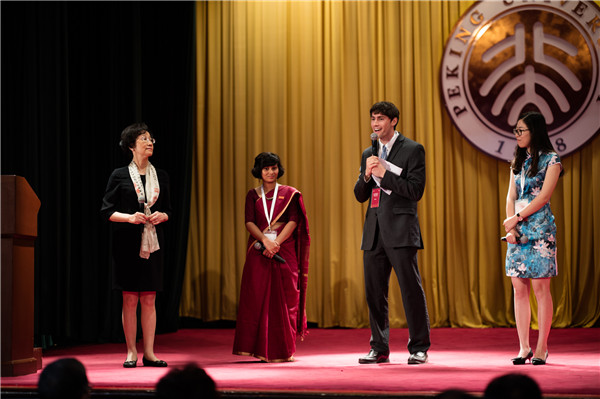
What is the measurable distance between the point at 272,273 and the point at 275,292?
12 centimetres

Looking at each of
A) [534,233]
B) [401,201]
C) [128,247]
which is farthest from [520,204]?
[128,247]

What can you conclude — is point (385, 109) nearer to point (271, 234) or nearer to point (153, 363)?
point (271, 234)

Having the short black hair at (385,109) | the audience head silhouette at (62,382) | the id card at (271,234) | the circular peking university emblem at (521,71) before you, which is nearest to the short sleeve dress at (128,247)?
the id card at (271,234)

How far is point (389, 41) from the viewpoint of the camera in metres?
6.46

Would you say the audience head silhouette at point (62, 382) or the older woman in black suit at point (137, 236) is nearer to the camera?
the audience head silhouette at point (62, 382)

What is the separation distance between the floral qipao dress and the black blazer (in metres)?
0.54

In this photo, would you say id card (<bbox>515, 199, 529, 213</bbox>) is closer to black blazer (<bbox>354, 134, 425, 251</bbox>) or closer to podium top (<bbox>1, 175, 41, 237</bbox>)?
black blazer (<bbox>354, 134, 425, 251</bbox>)

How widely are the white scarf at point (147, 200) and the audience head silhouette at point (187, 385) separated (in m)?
2.37

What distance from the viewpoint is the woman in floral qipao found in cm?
387

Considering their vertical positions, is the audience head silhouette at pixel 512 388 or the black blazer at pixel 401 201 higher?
the black blazer at pixel 401 201

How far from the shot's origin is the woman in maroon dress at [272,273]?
14.1 ft

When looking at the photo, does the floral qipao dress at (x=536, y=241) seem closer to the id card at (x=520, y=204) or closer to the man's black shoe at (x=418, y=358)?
the id card at (x=520, y=204)

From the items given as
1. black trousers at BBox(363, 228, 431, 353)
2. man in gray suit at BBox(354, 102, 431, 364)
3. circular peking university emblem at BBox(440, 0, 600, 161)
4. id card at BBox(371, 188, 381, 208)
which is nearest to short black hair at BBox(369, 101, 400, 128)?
man in gray suit at BBox(354, 102, 431, 364)

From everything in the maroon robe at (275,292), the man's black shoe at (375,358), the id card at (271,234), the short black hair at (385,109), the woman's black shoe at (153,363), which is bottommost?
the woman's black shoe at (153,363)
